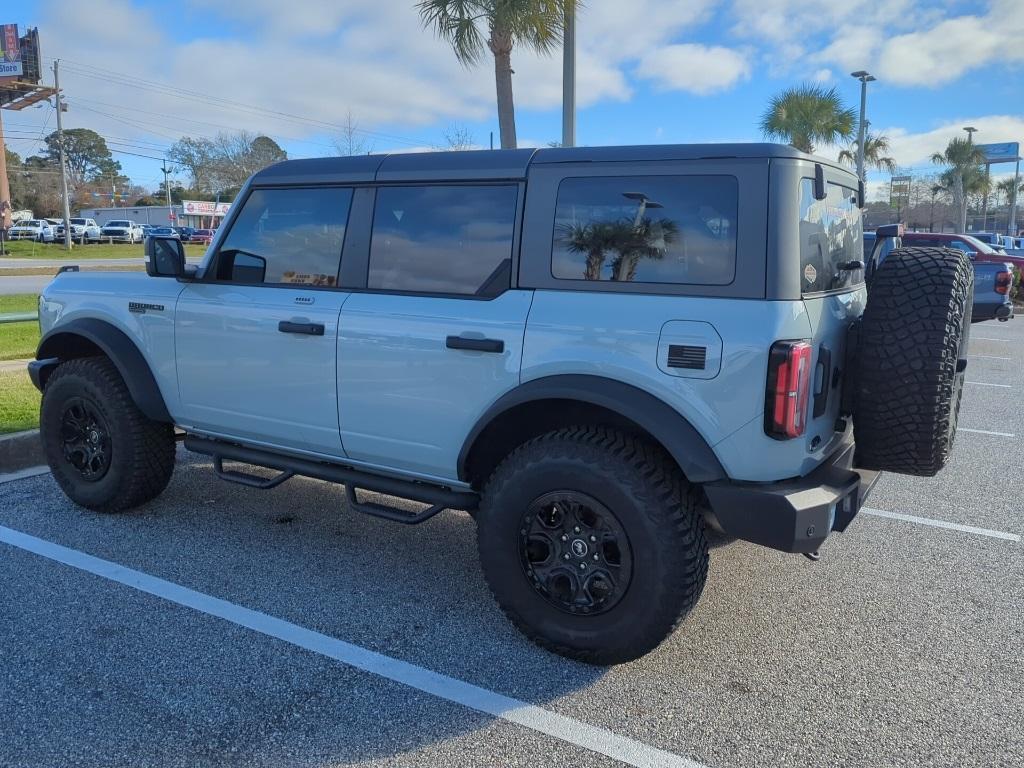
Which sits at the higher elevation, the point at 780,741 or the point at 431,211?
the point at 431,211

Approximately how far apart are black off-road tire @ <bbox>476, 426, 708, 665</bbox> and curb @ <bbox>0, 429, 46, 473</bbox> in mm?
3846

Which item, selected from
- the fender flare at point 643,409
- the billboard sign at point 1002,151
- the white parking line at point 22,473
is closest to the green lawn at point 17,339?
the white parking line at point 22,473

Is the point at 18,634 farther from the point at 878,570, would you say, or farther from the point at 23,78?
the point at 23,78

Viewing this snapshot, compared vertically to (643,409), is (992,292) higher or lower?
higher

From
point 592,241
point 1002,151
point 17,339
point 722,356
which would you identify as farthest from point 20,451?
point 1002,151

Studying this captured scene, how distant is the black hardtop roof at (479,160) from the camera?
9.87 ft

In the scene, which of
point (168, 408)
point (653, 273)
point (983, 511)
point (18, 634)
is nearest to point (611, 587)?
point (653, 273)

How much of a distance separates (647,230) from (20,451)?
4684 millimetres

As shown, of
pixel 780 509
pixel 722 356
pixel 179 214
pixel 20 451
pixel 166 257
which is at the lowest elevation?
pixel 20 451

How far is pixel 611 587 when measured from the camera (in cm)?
310

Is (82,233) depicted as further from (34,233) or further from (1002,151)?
(1002,151)

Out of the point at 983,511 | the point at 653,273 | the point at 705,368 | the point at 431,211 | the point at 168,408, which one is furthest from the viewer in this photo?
the point at 983,511

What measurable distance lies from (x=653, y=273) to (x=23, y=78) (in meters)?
73.7

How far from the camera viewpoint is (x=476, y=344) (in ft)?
10.9
